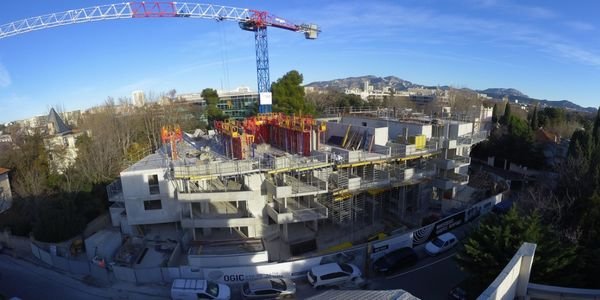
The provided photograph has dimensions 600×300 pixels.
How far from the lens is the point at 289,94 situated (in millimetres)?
46094

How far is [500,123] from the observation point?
2094 inches

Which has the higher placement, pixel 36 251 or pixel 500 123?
pixel 500 123

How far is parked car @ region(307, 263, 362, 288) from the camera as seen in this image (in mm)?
17578

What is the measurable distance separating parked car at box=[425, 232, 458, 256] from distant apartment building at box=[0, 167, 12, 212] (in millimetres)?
39626

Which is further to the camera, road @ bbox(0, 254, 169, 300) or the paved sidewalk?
road @ bbox(0, 254, 169, 300)

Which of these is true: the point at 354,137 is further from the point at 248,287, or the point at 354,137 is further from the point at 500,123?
the point at 500,123

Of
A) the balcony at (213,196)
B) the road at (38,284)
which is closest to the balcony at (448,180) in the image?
the balcony at (213,196)

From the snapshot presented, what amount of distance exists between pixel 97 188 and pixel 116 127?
16119 mm

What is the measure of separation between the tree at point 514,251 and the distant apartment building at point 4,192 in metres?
41.0

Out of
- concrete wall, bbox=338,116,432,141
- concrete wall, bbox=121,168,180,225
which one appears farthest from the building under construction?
concrete wall, bbox=338,116,432,141

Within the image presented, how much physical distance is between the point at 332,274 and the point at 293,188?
6.62 metres

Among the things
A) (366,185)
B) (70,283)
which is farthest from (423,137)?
(70,283)

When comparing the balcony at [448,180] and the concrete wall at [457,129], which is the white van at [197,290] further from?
the concrete wall at [457,129]

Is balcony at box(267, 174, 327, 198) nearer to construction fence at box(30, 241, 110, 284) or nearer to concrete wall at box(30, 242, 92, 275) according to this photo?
construction fence at box(30, 241, 110, 284)
